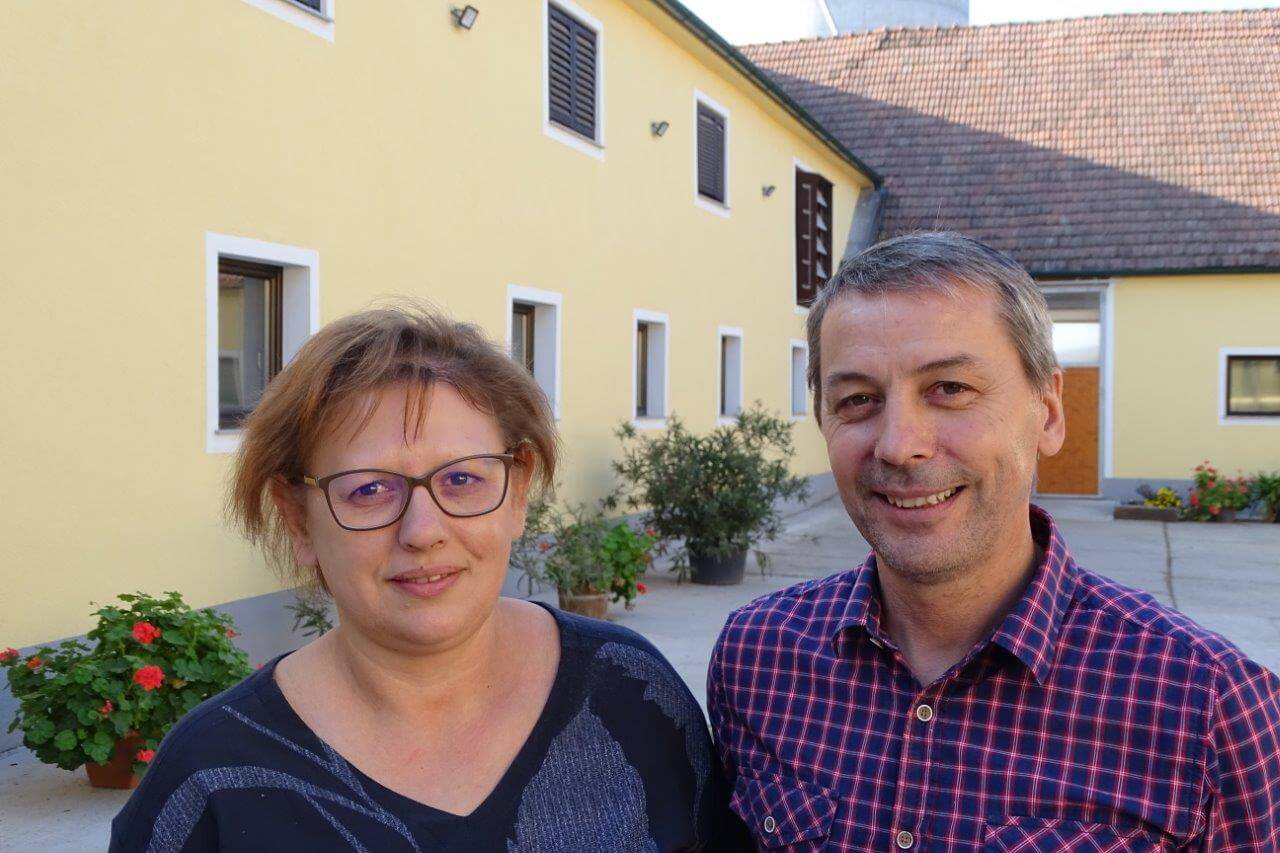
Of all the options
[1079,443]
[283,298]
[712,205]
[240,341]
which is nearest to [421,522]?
[240,341]

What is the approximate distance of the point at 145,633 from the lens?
210 inches

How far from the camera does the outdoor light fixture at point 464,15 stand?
9562 mm

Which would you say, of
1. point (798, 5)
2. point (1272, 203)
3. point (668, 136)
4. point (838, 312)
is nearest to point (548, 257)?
point (668, 136)

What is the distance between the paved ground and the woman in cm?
328

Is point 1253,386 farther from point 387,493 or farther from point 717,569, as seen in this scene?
point 387,493

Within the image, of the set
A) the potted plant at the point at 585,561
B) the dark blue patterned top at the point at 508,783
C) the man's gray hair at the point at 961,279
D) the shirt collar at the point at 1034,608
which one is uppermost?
the man's gray hair at the point at 961,279

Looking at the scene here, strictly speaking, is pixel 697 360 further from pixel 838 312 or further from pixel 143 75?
pixel 838 312

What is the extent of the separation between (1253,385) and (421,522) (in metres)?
21.3

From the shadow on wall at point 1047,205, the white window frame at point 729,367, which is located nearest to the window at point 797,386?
the white window frame at point 729,367

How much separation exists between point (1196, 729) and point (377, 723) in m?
1.22

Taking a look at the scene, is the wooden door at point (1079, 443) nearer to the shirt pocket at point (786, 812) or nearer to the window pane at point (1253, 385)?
the window pane at point (1253, 385)

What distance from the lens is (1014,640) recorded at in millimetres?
2043

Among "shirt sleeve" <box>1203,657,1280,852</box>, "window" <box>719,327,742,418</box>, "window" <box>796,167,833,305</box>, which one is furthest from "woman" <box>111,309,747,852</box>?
"window" <box>796,167,833,305</box>

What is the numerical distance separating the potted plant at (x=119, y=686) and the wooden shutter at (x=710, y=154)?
10.4 m
